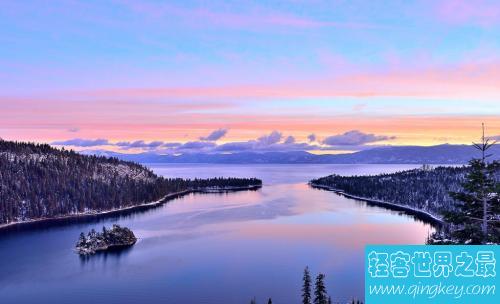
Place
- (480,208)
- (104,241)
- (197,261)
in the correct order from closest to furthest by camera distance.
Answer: (480,208) < (197,261) < (104,241)

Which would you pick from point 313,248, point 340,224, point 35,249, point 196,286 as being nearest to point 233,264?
point 196,286

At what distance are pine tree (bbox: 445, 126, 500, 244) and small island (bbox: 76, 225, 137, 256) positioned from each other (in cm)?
12164

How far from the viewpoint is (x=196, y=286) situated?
299 feet

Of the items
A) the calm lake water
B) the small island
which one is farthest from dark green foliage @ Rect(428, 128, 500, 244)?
the small island

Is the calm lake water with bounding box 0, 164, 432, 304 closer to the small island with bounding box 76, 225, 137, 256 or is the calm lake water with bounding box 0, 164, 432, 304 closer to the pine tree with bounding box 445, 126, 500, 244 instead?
the small island with bounding box 76, 225, 137, 256

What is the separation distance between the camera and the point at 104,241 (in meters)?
134

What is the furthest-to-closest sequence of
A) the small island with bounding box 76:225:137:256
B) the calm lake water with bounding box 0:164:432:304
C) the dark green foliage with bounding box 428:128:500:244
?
the small island with bounding box 76:225:137:256, the calm lake water with bounding box 0:164:432:304, the dark green foliage with bounding box 428:128:500:244

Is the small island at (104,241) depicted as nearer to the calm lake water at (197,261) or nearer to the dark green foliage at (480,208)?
the calm lake water at (197,261)

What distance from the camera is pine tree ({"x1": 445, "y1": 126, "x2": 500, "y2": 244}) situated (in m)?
21.2

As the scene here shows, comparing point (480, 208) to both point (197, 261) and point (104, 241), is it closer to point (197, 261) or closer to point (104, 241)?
point (197, 261)

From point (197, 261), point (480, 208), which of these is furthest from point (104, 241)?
point (480, 208)

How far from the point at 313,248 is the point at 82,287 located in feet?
225

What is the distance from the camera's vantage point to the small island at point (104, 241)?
5007 inches

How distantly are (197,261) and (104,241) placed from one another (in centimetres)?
3729
